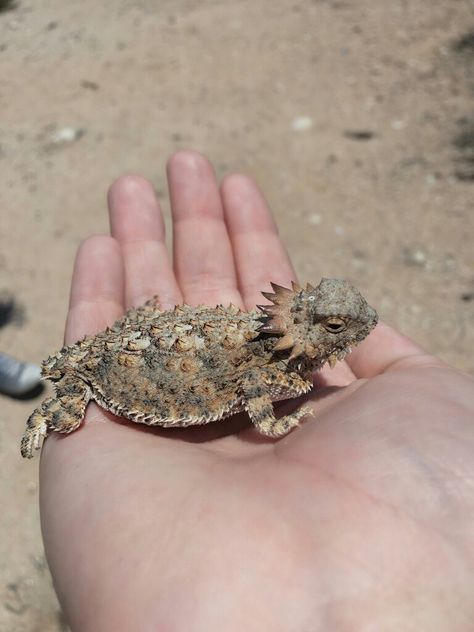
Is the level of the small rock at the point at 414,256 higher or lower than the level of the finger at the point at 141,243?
lower

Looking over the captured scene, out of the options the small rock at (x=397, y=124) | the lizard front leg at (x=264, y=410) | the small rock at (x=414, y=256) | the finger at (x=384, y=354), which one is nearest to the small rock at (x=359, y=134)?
the small rock at (x=397, y=124)

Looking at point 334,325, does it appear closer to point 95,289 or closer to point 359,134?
point 95,289

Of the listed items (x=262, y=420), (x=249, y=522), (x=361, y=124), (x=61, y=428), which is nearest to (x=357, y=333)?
(x=262, y=420)

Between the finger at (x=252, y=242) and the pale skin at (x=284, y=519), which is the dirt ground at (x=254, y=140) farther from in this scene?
the pale skin at (x=284, y=519)

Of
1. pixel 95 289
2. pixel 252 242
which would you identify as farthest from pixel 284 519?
pixel 252 242

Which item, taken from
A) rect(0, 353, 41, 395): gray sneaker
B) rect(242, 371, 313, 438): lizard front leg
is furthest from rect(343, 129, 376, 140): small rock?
rect(242, 371, 313, 438): lizard front leg

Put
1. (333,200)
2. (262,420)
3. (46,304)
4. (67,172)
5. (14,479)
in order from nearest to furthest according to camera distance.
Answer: (262,420) < (14,479) < (46,304) < (333,200) < (67,172)

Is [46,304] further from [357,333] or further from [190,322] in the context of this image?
[357,333]
